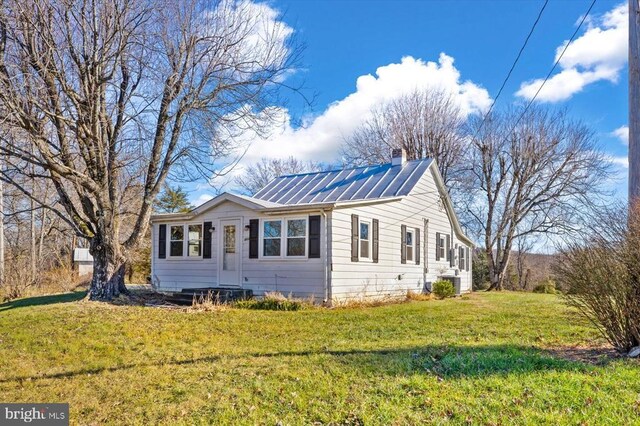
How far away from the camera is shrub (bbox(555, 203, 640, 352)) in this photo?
548 centimetres

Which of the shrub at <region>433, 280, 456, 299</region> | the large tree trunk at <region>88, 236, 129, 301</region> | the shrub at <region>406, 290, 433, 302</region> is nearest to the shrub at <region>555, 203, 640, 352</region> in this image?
the shrub at <region>406, 290, 433, 302</region>

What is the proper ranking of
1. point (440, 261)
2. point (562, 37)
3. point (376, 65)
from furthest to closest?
point (440, 261)
point (376, 65)
point (562, 37)

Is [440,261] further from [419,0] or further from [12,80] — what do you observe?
[12,80]

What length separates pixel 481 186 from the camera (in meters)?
26.6

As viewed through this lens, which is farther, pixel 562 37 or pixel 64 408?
pixel 562 37

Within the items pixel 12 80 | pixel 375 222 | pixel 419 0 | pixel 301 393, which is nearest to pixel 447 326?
pixel 301 393

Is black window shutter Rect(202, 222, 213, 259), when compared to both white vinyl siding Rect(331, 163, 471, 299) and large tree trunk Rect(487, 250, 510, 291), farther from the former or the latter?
large tree trunk Rect(487, 250, 510, 291)

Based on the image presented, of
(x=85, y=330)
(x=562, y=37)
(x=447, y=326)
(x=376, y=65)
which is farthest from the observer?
(x=376, y=65)

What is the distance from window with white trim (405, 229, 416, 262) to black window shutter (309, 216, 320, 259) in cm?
491

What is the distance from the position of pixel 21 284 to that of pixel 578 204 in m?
25.5

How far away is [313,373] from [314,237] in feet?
24.5

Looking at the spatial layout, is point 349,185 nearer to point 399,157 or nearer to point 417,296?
point 399,157

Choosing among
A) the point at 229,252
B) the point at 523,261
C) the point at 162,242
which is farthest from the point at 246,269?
the point at 523,261

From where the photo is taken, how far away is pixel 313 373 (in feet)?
16.5
